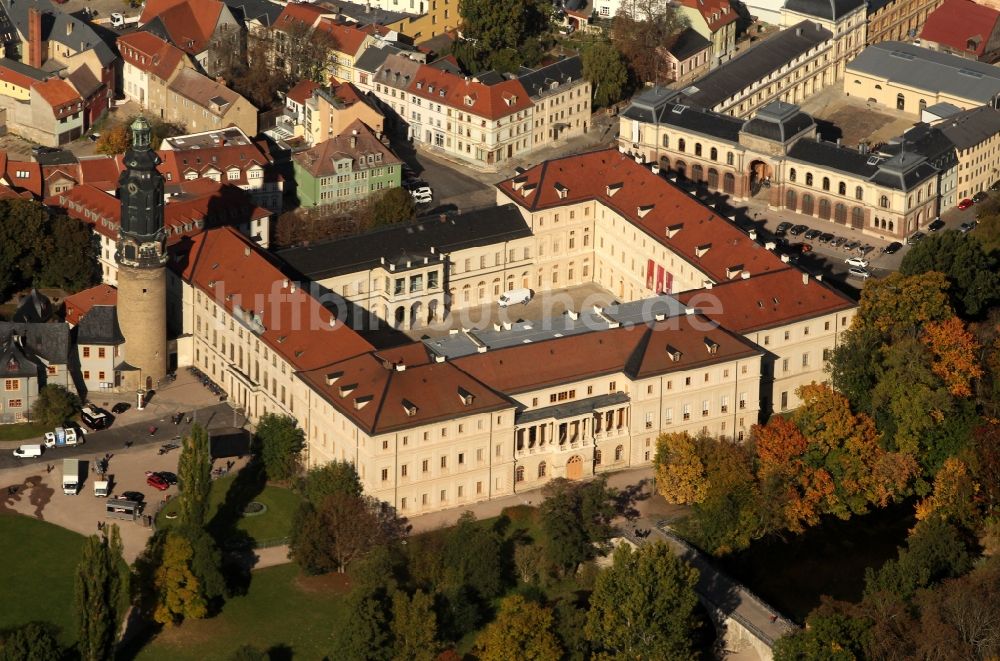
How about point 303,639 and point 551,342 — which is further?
point 551,342

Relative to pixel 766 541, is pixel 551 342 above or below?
above

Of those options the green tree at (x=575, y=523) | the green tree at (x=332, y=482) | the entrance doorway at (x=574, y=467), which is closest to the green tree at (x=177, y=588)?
the green tree at (x=332, y=482)

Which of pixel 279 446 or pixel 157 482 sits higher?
pixel 279 446

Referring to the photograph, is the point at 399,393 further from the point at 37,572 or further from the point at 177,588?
the point at 37,572

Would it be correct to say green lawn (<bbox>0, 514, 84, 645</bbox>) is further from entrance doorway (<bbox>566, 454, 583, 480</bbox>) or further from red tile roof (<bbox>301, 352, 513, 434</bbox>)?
entrance doorway (<bbox>566, 454, 583, 480</bbox>)

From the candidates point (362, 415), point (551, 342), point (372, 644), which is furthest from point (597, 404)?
point (372, 644)

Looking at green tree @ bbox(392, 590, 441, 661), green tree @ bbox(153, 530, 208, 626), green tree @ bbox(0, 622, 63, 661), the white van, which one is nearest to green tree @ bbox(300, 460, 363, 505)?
green tree @ bbox(153, 530, 208, 626)

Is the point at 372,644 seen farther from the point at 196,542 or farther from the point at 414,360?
the point at 414,360

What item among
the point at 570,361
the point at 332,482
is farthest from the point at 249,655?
the point at 570,361
